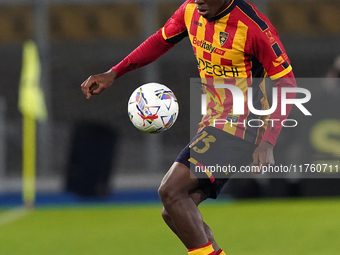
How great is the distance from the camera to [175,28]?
15.4ft

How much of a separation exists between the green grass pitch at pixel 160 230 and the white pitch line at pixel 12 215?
0.31 feet

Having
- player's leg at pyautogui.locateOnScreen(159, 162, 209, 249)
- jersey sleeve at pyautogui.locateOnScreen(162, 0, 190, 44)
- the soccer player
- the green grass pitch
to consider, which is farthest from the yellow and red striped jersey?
the green grass pitch

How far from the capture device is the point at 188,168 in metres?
4.17

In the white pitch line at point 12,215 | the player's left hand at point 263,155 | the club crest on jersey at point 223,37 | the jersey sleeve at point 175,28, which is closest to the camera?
the player's left hand at point 263,155

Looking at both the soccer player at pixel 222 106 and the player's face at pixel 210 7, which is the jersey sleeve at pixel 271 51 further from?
the player's face at pixel 210 7

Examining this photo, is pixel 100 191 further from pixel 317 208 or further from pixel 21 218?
pixel 317 208

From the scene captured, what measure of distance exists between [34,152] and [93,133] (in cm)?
96

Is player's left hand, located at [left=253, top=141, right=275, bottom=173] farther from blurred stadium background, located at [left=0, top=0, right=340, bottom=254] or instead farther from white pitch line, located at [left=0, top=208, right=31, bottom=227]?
white pitch line, located at [left=0, top=208, right=31, bottom=227]

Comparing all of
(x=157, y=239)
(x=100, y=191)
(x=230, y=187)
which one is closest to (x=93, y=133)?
(x=100, y=191)

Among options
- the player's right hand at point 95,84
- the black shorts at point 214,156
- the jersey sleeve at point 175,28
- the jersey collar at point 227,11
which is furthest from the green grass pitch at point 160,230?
the jersey collar at point 227,11

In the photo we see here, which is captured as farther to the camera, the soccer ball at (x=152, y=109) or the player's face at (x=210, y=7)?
the soccer ball at (x=152, y=109)

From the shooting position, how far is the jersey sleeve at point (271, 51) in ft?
13.6

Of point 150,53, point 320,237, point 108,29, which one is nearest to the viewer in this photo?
point 150,53

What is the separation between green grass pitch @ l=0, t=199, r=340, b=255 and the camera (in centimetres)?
625
